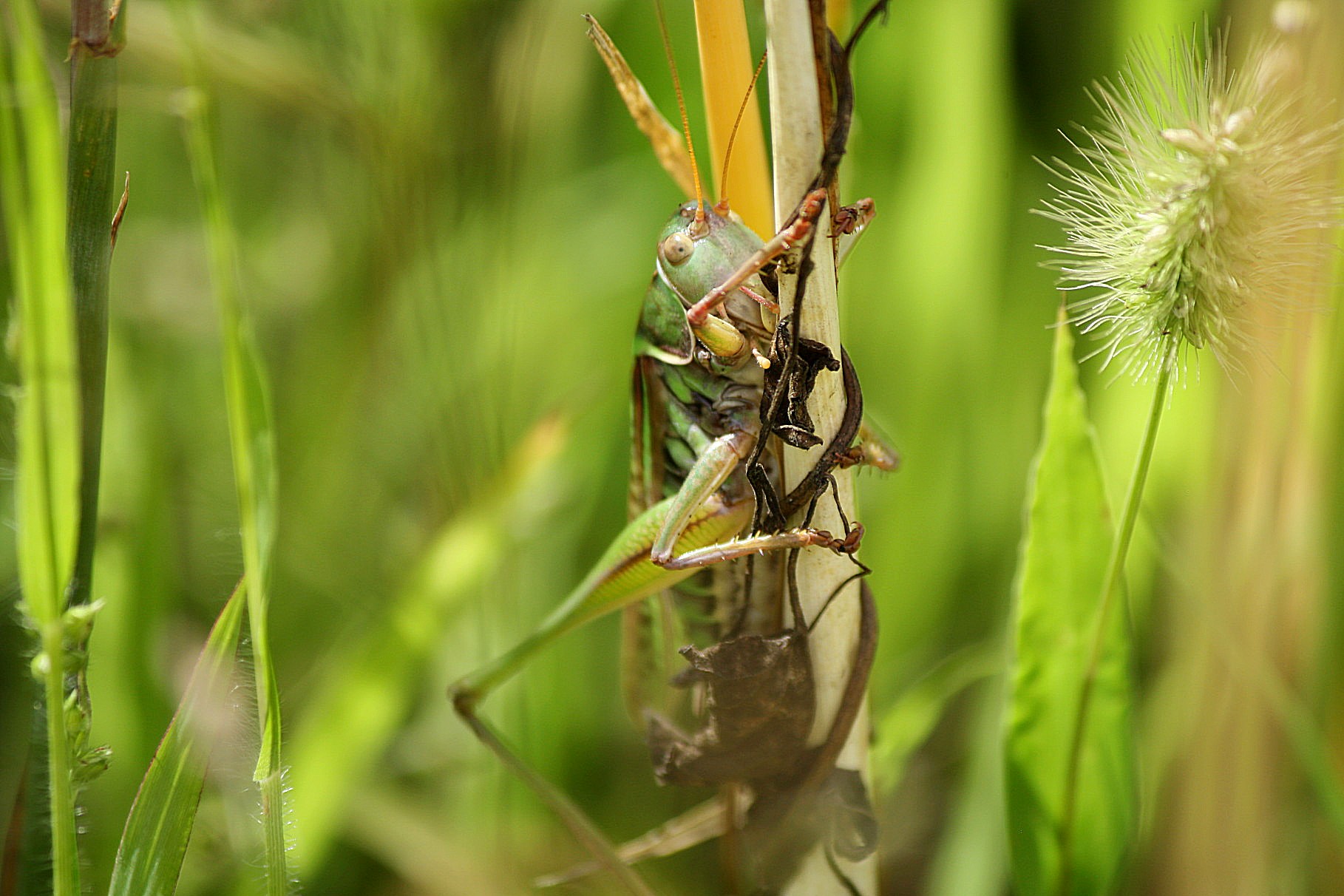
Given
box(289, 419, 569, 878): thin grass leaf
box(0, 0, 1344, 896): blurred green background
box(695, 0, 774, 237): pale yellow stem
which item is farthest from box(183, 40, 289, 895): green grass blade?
box(289, 419, 569, 878): thin grass leaf

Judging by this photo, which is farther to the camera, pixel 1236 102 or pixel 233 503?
pixel 233 503

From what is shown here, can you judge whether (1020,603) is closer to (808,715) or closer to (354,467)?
(808,715)

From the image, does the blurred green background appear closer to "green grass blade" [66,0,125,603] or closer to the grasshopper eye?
"green grass blade" [66,0,125,603]

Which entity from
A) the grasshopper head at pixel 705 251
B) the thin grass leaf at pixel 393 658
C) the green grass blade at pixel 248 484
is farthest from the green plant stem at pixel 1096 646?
the thin grass leaf at pixel 393 658

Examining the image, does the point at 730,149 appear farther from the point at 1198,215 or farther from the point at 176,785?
the point at 176,785

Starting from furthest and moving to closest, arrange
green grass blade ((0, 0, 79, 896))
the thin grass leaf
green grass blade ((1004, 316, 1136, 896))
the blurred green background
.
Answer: the thin grass leaf → the blurred green background → green grass blade ((1004, 316, 1136, 896)) → green grass blade ((0, 0, 79, 896))

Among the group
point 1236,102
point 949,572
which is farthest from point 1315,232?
point 949,572

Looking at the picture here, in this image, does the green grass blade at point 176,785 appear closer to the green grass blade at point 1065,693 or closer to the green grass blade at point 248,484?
the green grass blade at point 248,484
